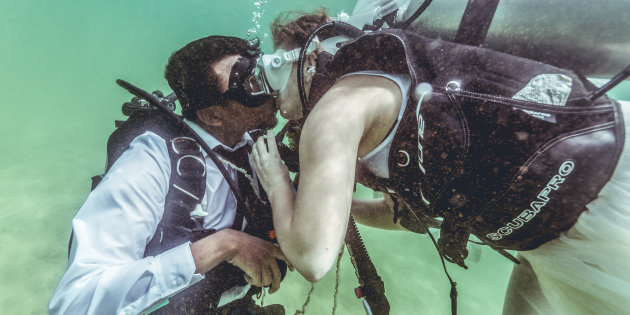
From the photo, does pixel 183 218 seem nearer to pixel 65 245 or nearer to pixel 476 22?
pixel 476 22

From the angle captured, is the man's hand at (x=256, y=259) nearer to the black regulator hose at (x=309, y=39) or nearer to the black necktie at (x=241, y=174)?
the black necktie at (x=241, y=174)

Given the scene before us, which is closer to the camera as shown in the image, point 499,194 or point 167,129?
point 499,194

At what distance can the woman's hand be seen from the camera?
61.8 inches

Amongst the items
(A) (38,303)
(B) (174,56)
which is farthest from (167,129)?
(A) (38,303)

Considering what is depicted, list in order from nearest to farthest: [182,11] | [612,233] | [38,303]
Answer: [612,233]
[38,303]
[182,11]

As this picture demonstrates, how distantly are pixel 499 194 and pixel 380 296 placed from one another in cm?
135

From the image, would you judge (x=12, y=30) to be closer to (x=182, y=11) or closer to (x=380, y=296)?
(x=182, y=11)

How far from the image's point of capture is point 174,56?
2434mm

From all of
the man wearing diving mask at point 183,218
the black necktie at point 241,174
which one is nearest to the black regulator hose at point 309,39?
the man wearing diving mask at point 183,218

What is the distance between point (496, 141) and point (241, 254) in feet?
5.26

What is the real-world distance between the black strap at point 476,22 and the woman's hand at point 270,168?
119cm

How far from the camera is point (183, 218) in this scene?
1.96m

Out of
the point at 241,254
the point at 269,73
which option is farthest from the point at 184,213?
the point at 269,73

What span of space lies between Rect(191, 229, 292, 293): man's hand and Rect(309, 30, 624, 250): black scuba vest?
110 cm
